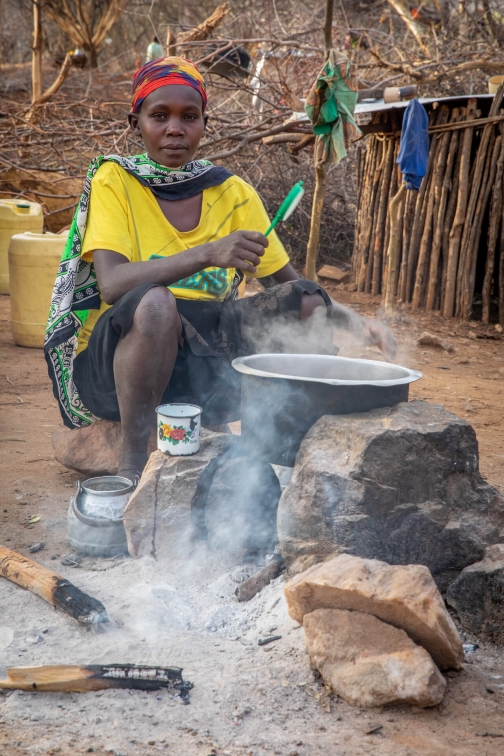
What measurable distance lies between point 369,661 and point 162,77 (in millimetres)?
2045

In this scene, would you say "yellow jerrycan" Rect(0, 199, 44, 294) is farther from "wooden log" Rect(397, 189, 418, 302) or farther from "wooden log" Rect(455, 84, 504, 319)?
"wooden log" Rect(455, 84, 504, 319)

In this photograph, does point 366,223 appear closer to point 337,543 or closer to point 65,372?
point 65,372

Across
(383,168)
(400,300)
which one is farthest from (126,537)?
(383,168)

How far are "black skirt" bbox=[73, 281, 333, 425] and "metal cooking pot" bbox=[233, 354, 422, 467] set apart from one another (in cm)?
43

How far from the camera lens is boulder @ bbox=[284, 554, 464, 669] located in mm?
1595

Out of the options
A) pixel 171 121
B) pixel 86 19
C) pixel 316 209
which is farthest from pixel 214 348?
pixel 86 19

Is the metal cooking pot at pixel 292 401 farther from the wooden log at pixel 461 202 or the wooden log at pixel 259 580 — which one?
the wooden log at pixel 461 202

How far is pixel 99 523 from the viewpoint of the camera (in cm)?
231

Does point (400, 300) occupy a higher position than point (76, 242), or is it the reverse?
point (76, 242)

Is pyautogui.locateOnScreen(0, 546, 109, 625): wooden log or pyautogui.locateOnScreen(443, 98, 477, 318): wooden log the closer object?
pyautogui.locateOnScreen(0, 546, 109, 625): wooden log

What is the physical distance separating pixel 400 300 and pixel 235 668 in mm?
5281

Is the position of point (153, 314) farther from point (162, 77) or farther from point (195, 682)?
point (195, 682)

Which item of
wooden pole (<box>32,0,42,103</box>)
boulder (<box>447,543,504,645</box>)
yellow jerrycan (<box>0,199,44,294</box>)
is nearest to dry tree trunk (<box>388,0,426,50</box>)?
wooden pole (<box>32,0,42,103</box>)

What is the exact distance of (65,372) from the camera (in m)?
2.77
